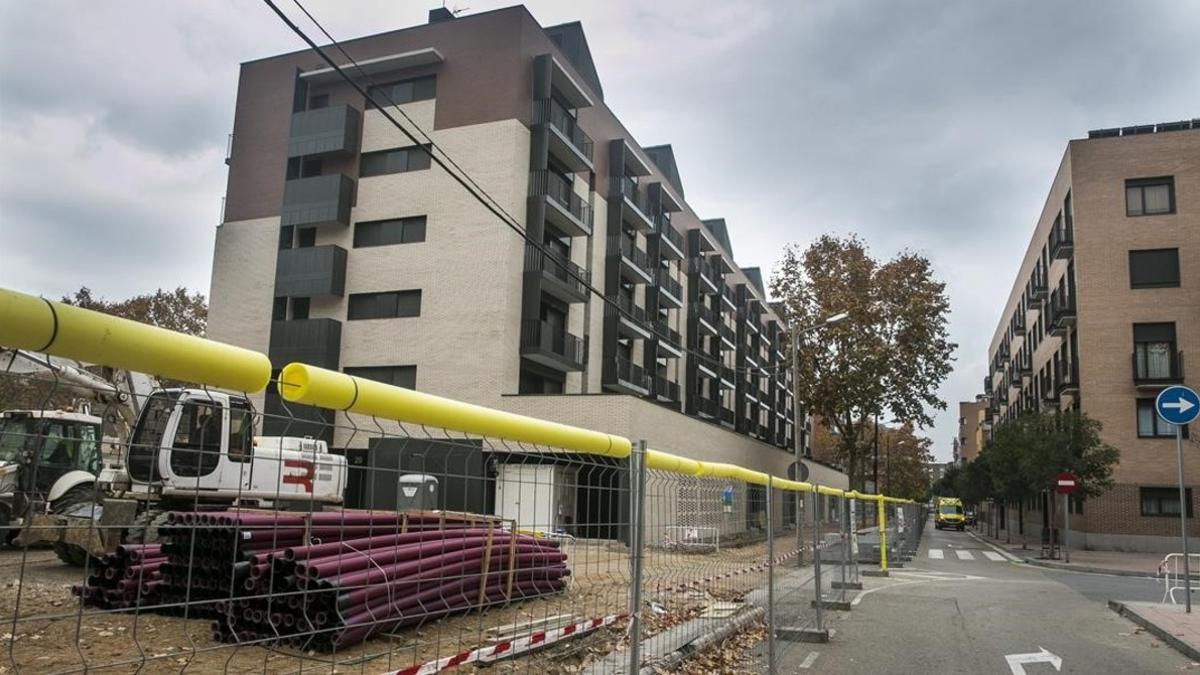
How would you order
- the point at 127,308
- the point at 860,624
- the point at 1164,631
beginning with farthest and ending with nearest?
the point at 127,308, the point at 860,624, the point at 1164,631

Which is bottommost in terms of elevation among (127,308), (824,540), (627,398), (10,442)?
(824,540)

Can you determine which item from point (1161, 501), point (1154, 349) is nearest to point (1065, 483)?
point (1161, 501)

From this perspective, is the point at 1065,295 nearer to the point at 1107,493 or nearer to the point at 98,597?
the point at 1107,493

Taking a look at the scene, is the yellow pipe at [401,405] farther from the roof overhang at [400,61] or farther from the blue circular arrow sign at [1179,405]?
the roof overhang at [400,61]

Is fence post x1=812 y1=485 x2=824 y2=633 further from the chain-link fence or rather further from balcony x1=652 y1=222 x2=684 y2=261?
balcony x1=652 y1=222 x2=684 y2=261

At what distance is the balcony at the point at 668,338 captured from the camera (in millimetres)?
43500

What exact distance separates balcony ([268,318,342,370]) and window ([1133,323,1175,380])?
105ft

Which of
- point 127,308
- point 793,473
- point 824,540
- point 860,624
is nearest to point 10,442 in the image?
point 824,540

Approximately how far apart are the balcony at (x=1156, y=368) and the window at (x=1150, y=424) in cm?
97

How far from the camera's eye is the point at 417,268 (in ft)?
99.6

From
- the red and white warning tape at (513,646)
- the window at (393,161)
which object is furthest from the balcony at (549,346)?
the red and white warning tape at (513,646)

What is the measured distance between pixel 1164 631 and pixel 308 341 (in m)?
26.9

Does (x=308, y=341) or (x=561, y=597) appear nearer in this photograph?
(x=561, y=597)

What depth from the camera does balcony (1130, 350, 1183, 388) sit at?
3444cm
